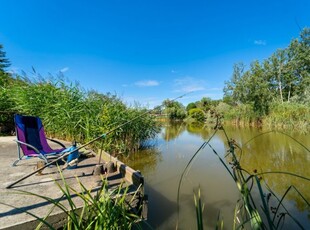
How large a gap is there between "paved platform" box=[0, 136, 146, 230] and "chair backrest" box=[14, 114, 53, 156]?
301mm

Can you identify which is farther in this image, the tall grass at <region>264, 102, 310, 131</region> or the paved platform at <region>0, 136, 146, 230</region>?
the tall grass at <region>264, 102, 310, 131</region>

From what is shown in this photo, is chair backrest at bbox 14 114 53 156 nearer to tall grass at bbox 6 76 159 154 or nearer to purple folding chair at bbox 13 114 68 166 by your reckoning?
purple folding chair at bbox 13 114 68 166

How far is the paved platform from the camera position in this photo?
4.69 ft

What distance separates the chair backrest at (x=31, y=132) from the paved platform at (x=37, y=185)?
0.99 feet

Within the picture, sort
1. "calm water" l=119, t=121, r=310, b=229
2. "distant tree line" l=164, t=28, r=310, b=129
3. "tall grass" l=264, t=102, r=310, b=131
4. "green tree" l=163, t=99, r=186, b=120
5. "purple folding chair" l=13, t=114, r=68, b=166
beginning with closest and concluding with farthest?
"green tree" l=163, t=99, r=186, b=120 < "calm water" l=119, t=121, r=310, b=229 < "purple folding chair" l=13, t=114, r=68, b=166 < "tall grass" l=264, t=102, r=310, b=131 < "distant tree line" l=164, t=28, r=310, b=129

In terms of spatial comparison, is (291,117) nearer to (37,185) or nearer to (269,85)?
(269,85)

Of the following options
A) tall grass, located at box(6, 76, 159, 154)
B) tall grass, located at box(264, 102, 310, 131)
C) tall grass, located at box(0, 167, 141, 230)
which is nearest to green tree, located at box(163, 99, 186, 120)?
tall grass, located at box(0, 167, 141, 230)

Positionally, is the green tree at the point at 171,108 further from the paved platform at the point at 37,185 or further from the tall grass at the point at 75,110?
the tall grass at the point at 75,110

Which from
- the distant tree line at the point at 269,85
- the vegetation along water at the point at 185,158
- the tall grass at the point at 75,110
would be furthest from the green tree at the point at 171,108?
the distant tree line at the point at 269,85

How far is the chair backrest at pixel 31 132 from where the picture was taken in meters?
2.63

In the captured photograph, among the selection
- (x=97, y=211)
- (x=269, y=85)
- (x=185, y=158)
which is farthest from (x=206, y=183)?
(x=269, y=85)

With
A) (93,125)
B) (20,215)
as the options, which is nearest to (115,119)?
(93,125)

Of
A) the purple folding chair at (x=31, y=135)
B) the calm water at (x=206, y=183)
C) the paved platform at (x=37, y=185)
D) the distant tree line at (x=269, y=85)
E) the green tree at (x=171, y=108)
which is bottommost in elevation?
the calm water at (x=206, y=183)

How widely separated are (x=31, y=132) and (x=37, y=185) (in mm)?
1196
